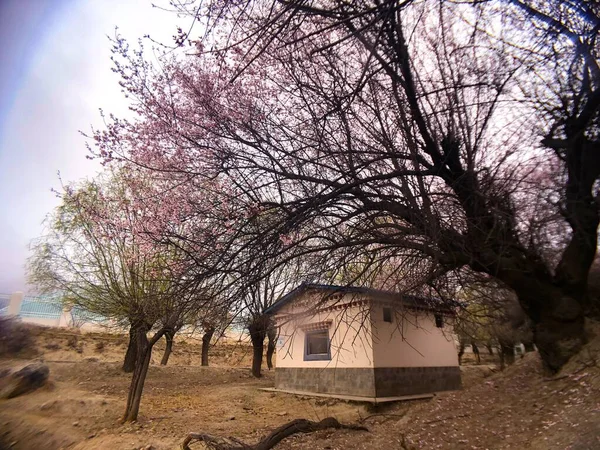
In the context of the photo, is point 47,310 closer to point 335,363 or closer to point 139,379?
→ point 139,379

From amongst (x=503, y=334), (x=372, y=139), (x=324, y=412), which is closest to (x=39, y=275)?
(x=324, y=412)

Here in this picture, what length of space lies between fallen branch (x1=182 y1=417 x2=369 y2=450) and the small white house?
8.88 ft

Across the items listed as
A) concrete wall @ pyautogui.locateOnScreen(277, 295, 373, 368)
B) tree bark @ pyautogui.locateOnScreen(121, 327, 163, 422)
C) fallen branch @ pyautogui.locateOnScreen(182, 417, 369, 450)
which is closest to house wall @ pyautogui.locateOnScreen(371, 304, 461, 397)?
concrete wall @ pyautogui.locateOnScreen(277, 295, 373, 368)

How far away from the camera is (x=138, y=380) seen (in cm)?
871

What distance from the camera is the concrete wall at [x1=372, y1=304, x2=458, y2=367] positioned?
10.6m

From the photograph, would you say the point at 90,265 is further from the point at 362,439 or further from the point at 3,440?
the point at 362,439

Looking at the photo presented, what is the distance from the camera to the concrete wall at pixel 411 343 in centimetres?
1063

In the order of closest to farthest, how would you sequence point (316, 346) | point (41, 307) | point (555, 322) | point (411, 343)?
point (555, 322)
point (411, 343)
point (316, 346)
point (41, 307)

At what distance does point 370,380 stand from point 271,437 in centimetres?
533

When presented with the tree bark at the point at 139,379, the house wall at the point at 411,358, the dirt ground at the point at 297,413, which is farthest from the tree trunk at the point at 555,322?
the tree bark at the point at 139,379

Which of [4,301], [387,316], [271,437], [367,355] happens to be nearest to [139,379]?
[4,301]

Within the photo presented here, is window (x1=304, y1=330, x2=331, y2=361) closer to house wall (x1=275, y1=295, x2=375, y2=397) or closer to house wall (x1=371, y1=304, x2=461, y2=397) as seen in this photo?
house wall (x1=275, y1=295, x2=375, y2=397)

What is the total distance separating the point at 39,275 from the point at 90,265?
320 centimetres

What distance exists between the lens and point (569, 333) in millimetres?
4949
